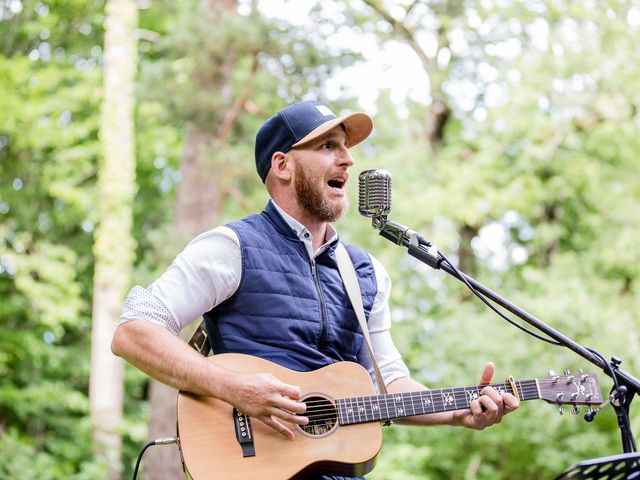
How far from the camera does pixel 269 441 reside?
9.13ft

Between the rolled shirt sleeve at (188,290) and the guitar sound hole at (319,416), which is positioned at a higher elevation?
the rolled shirt sleeve at (188,290)

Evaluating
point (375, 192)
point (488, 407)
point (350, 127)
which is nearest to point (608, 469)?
point (488, 407)

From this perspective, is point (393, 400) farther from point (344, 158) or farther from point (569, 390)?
point (344, 158)

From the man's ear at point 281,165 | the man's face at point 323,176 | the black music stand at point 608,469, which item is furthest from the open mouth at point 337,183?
the black music stand at point 608,469

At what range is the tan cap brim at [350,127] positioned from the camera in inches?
125

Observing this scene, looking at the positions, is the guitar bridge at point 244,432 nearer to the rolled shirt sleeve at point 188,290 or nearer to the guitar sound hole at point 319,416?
the guitar sound hole at point 319,416

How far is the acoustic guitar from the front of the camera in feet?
8.98

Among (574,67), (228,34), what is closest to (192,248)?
(228,34)

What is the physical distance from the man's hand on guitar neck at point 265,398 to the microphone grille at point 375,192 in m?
0.65

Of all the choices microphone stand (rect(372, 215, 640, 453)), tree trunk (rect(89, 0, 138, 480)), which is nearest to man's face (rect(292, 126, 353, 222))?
microphone stand (rect(372, 215, 640, 453))

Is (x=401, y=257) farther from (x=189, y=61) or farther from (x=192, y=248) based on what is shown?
(x=192, y=248)

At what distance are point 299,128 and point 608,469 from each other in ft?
5.76

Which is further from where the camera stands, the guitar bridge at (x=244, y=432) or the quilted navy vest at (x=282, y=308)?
the quilted navy vest at (x=282, y=308)

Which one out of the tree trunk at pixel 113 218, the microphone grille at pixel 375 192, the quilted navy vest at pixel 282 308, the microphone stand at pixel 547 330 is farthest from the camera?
the tree trunk at pixel 113 218
